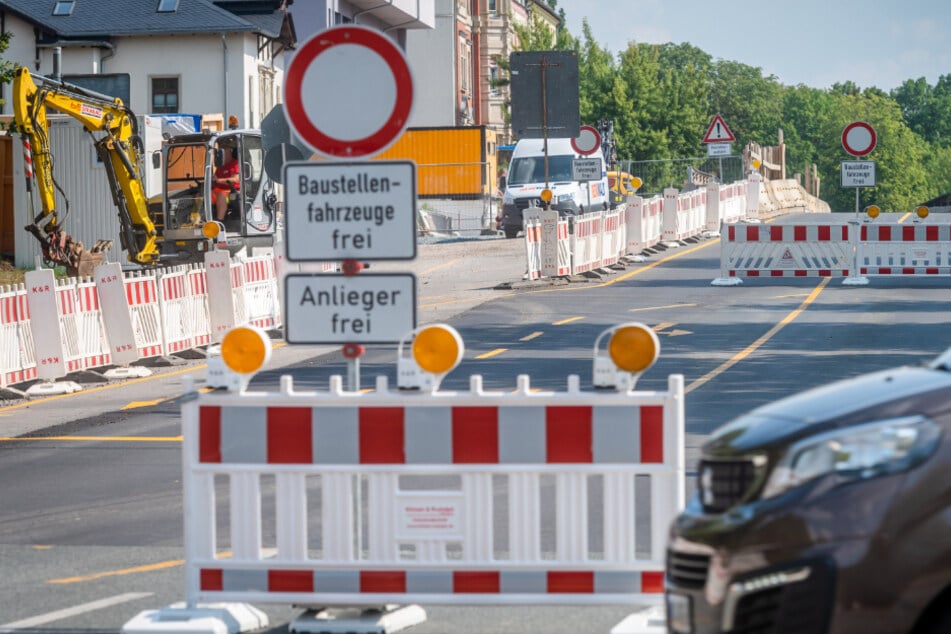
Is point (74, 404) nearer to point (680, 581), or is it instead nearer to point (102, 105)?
point (680, 581)

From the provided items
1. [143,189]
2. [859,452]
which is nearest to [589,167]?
[143,189]

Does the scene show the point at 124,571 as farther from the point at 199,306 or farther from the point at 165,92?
the point at 165,92

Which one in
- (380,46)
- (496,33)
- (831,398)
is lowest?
(831,398)

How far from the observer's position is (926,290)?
29125mm

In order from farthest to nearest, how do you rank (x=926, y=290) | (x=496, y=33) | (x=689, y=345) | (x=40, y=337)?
(x=496, y=33), (x=926, y=290), (x=689, y=345), (x=40, y=337)

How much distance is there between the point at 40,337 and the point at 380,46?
37.1ft

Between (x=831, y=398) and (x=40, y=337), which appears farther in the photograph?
(x=40, y=337)

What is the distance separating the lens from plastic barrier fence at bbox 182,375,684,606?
20.9ft

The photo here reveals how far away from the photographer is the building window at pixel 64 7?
54.2 meters

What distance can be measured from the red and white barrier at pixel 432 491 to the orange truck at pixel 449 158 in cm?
4833

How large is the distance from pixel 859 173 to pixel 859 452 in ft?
95.5

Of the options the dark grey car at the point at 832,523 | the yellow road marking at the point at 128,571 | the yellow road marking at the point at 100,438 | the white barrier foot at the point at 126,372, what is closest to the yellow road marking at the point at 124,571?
the yellow road marking at the point at 128,571

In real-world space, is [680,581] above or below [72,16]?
below

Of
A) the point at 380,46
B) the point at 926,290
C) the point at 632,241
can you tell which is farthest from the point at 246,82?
the point at 380,46
